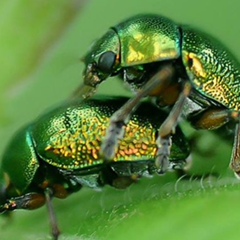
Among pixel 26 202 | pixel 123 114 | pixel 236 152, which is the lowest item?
pixel 26 202

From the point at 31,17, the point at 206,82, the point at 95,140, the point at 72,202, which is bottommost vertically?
the point at 72,202

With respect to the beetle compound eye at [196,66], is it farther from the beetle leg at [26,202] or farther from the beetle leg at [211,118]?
the beetle leg at [26,202]

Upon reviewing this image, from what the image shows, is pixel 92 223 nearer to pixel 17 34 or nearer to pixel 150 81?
pixel 150 81

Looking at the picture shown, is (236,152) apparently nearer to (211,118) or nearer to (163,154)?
(211,118)

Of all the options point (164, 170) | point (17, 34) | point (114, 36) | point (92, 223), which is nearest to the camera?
point (92, 223)

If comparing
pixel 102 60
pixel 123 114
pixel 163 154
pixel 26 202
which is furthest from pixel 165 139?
pixel 26 202

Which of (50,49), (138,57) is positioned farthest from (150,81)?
(50,49)

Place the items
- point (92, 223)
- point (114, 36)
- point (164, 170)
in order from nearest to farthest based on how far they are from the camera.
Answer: point (92, 223)
point (164, 170)
point (114, 36)
